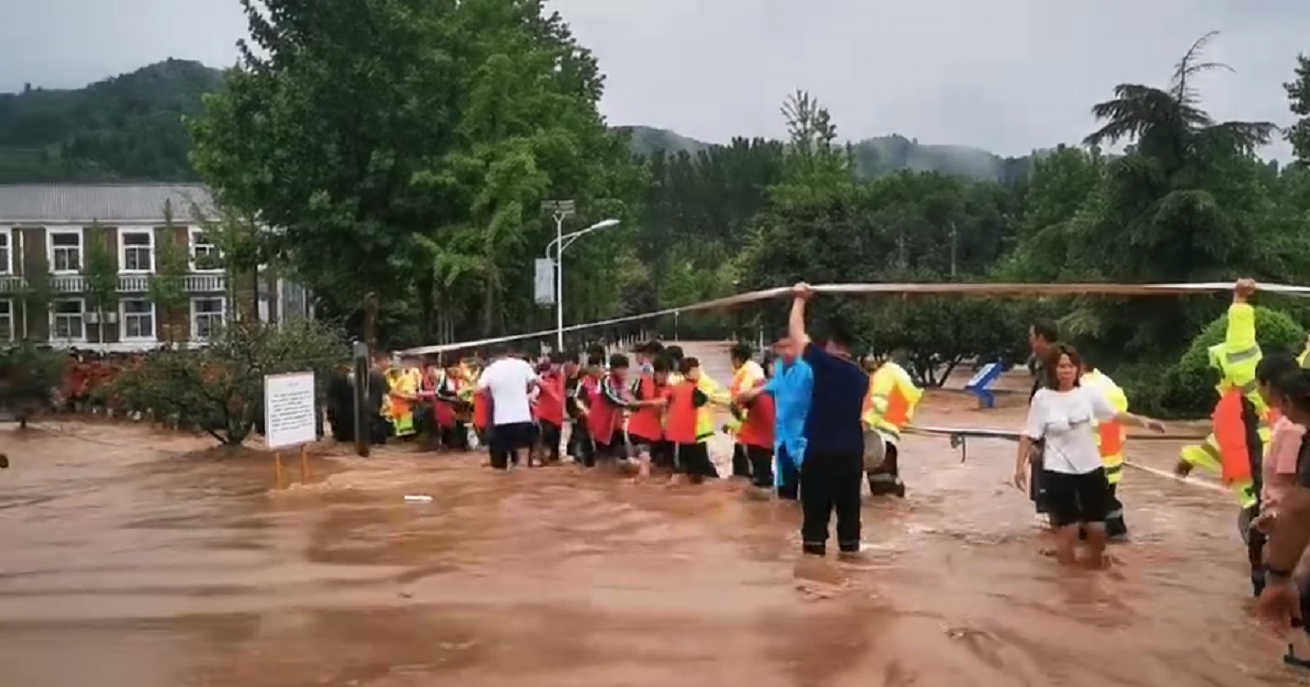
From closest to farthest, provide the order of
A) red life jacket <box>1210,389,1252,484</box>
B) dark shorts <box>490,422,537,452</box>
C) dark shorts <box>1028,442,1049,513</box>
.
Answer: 1. red life jacket <box>1210,389,1252,484</box>
2. dark shorts <box>1028,442,1049,513</box>
3. dark shorts <box>490,422,537,452</box>

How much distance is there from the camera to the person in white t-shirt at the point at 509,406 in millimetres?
17875

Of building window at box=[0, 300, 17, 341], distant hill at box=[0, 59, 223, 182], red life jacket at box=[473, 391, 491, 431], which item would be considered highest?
distant hill at box=[0, 59, 223, 182]

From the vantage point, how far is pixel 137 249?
77.2 meters

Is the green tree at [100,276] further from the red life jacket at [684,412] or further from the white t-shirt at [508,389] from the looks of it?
the red life jacket at [684,412]

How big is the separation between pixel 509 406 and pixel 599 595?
8.74m

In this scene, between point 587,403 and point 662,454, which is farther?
point 587,403

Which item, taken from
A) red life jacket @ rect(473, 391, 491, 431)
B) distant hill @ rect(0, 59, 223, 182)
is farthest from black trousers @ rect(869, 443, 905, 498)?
distant hill @ rect(0, 59, 223, 182)

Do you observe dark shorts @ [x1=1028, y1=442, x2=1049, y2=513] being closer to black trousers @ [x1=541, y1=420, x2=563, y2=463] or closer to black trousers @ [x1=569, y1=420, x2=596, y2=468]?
black trousers @ [x1=569, y1=420, x2=596, y2=468]

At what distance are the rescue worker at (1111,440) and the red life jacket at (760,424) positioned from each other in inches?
160

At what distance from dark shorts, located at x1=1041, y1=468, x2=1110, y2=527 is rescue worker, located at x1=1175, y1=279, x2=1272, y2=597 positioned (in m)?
0.89

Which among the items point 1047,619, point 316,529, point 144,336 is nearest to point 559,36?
point 144,336

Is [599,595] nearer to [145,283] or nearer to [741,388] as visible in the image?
[741,388]

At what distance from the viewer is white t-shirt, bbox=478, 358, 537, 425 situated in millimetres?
17844

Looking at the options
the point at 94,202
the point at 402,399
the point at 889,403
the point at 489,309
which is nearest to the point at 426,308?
the point at 489,309
